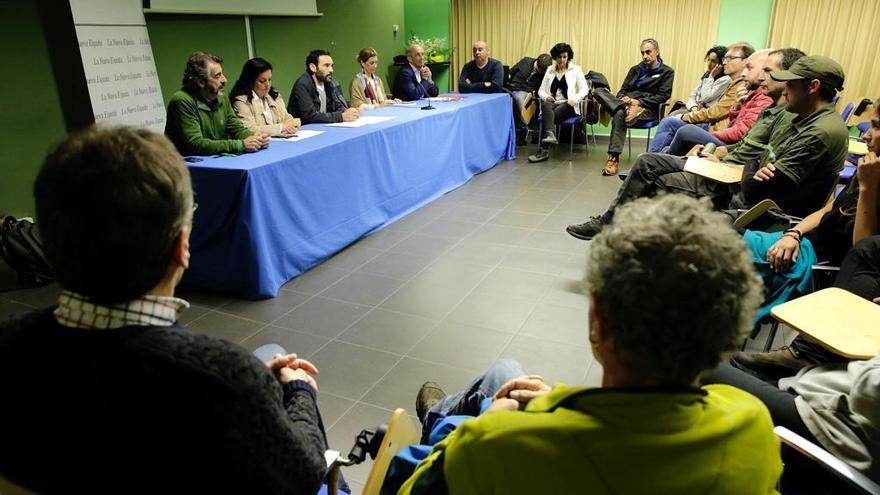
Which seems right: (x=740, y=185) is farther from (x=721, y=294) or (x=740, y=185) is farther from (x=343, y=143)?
(x=721, y=294)

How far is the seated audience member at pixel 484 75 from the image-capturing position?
6602 mm

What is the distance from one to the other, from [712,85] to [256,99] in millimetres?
4156

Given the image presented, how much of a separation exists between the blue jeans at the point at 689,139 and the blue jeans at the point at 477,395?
11.1ft

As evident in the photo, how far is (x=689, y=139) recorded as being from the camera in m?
4.23

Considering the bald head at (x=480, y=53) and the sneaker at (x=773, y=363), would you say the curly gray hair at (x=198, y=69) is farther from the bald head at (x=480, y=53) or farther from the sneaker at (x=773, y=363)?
the bald head at (x=480, y=53)

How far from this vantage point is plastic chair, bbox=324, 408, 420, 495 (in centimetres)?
105

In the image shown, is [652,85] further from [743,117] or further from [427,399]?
[427,399]

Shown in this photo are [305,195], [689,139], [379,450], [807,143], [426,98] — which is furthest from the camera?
[426,98]

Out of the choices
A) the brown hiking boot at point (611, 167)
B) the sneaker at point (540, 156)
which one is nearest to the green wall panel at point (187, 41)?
the sneaker at point (540, 156)

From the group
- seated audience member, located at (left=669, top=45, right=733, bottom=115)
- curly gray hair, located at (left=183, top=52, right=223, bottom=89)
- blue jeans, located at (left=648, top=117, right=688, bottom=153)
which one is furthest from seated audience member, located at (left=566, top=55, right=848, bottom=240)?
seated audience member, located at (left=669, top=45, right=733, bottom=115)

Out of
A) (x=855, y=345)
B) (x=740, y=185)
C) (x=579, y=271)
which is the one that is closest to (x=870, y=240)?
(x=855, y=345)

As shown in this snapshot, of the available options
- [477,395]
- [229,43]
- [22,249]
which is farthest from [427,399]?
[229,43]

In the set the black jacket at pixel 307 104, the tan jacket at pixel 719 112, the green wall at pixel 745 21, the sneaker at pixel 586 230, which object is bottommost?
the sneaker at pixel 586 230

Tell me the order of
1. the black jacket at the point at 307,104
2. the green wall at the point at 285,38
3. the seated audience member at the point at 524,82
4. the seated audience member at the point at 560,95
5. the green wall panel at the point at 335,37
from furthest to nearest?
1. the seated audience member at the point at 524,82
2. the seated audience member at the point at 560,95
3. the green wall panel at the point at 335,37
4. the green wall at the point at 285,38
5. the black jacket at the point at 307,104
